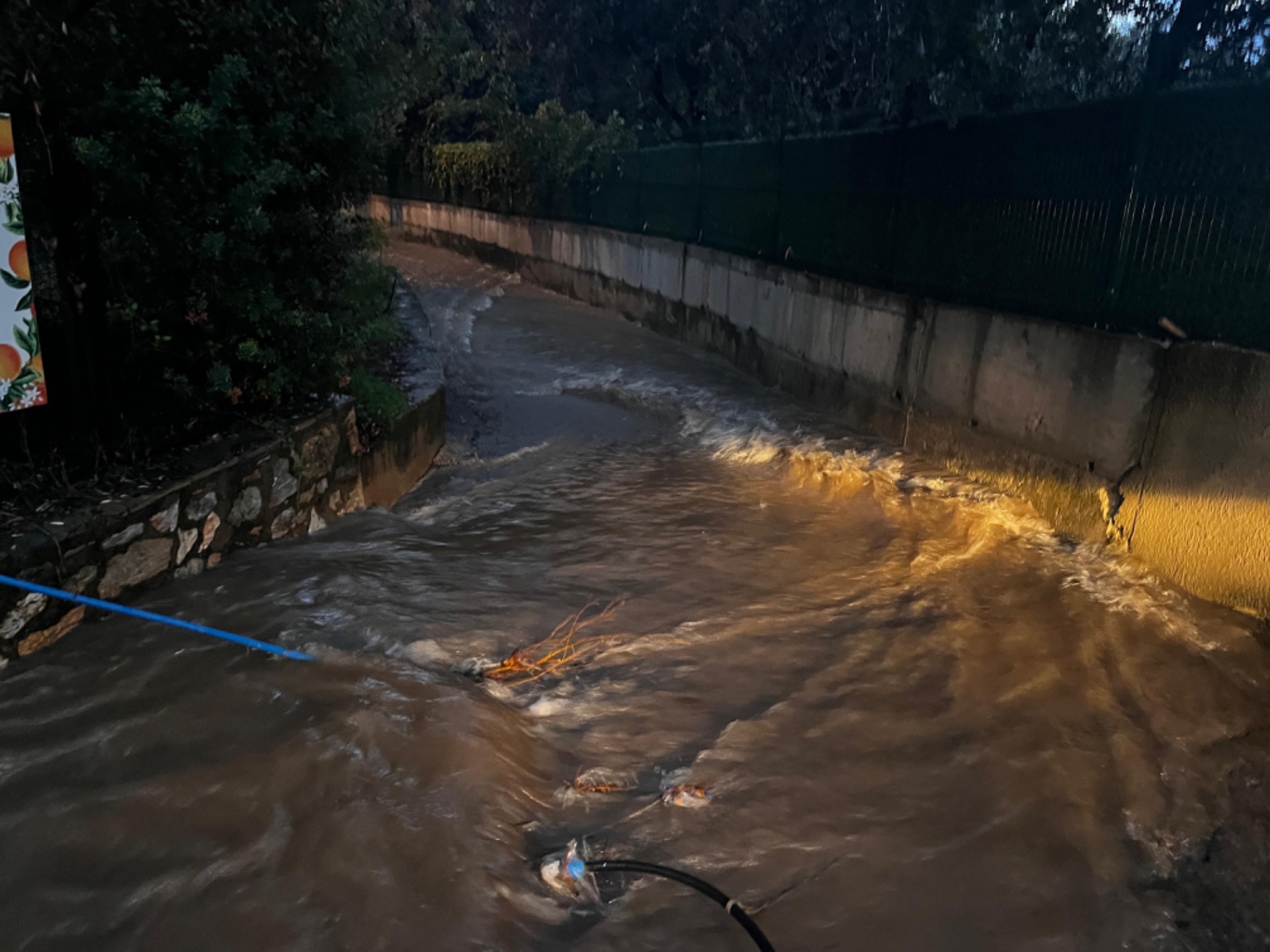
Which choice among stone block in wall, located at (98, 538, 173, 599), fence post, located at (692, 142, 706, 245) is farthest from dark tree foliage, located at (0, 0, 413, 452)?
fence post, located at (692, 142, 706, 245)

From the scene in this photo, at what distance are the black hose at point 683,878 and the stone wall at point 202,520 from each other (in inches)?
107

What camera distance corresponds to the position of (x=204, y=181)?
198 inches

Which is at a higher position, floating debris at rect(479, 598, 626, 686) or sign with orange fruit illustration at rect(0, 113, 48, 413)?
sign with orange fruit illustration at rect(0, 113, 48, 413)

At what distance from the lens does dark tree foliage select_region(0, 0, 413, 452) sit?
448cm

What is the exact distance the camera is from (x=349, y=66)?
19.2ft

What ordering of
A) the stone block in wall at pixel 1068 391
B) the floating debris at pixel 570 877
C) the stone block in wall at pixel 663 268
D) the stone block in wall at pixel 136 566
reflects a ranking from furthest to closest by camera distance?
the stone block in wall at pixel 663 268 → the stone block in wall at pixel 1068 391 → the stone block in wall at pixel 136 566 → the floating debris at pixel 570 877

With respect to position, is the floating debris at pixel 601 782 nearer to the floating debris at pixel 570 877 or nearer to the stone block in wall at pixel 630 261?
the floating debris at pixel 570 877

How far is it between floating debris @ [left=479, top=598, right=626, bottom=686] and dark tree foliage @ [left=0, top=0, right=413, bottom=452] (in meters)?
2.45

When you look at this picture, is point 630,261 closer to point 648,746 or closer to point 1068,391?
point 1068,391

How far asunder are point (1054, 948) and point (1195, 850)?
3.04 ft

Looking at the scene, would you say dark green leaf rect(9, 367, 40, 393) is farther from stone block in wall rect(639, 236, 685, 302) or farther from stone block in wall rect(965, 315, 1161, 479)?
stone block in wall rect(639, 236, 685, 302)

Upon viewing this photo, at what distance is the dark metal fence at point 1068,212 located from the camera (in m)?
5.36

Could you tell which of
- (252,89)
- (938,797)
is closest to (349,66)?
(252,89)

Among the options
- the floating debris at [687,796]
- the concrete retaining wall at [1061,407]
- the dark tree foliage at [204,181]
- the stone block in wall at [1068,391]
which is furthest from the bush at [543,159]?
the floating debris at [687,796]
